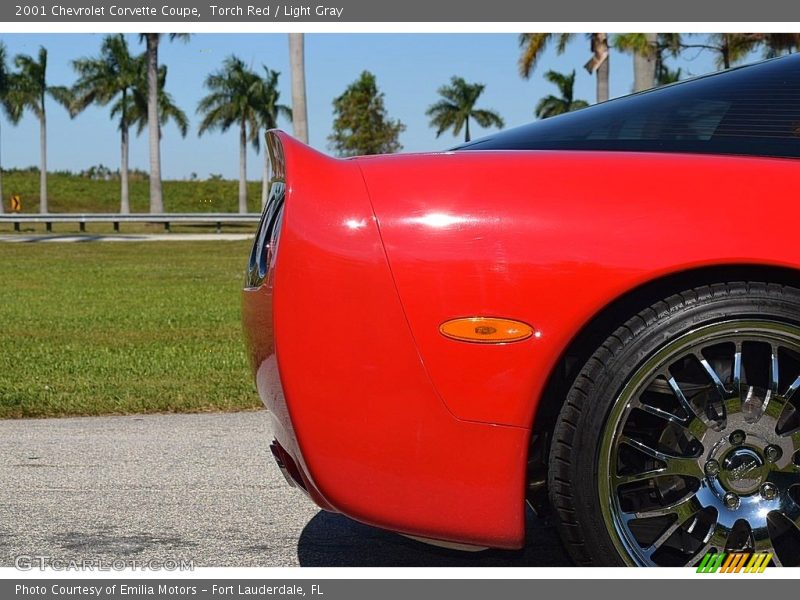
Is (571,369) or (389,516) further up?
(571,369)

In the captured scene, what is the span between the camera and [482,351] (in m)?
2.17

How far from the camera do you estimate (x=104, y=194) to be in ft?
205

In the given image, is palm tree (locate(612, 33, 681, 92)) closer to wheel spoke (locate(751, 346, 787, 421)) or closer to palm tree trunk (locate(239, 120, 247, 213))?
wheel spoke (locate(751, 346, 787, 421))

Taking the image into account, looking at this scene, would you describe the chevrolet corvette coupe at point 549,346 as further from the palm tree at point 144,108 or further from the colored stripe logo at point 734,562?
the palm tree at point 144,108

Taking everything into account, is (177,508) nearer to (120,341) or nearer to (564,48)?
(120,341)

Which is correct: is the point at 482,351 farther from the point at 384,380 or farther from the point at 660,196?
the point at 660,196

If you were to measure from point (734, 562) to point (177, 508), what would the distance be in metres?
1.91

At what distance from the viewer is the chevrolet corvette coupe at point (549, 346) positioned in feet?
7.13

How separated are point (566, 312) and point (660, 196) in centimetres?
34

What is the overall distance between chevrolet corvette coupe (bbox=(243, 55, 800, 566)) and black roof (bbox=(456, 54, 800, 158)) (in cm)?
14

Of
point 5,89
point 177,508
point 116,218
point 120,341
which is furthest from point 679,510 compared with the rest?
point 5,89

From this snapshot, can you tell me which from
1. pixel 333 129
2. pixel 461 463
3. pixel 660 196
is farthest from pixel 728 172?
pixel 333 129

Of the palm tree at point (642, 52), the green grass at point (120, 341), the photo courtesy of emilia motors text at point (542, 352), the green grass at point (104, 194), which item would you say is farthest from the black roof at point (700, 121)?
the green grass at point (104, 194)

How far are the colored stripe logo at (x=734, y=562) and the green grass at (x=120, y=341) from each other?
132 inches
